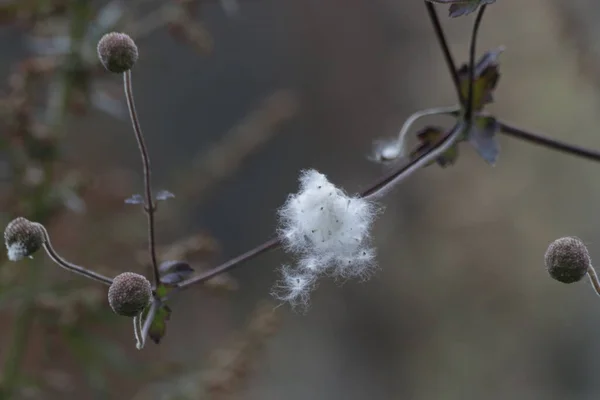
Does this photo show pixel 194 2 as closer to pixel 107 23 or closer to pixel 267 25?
pixel 107 23

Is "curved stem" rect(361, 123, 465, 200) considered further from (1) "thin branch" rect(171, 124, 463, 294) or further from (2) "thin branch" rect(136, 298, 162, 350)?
(2) "thin branch" rect(136, 298, 162, 350)

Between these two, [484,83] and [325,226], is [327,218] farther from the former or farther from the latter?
[484,83]

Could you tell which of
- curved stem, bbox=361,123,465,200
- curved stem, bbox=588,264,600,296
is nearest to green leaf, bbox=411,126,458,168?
curved stem, bbox=361,123,465,200

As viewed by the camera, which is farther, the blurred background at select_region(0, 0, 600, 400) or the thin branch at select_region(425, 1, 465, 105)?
the blurred background at select_region(0, 0, 600, 400)

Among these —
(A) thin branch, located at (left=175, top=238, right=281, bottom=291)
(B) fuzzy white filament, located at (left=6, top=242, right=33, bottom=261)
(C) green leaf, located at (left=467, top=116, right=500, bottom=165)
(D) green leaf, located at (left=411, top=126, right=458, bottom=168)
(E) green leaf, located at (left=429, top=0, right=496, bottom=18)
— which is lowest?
(D) green leaf, located at (left=411, top=126, right=458, bottom=168)

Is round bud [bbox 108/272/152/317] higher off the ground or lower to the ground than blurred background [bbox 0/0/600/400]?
higher

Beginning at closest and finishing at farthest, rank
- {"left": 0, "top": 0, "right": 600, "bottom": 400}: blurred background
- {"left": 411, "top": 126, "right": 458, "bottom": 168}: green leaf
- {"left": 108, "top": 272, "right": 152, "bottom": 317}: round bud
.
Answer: {"left": 108, "top": 272, "right": 152, "bottom": 317}: round bud
{"left": 411, "top": 126, "right": 458, "bottom": 168}: green leaf
{"left": 0, "top": 0, "right": 600, "bottom": 400}: blurred background

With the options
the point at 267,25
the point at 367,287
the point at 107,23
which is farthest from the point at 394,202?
the point at 107,23
